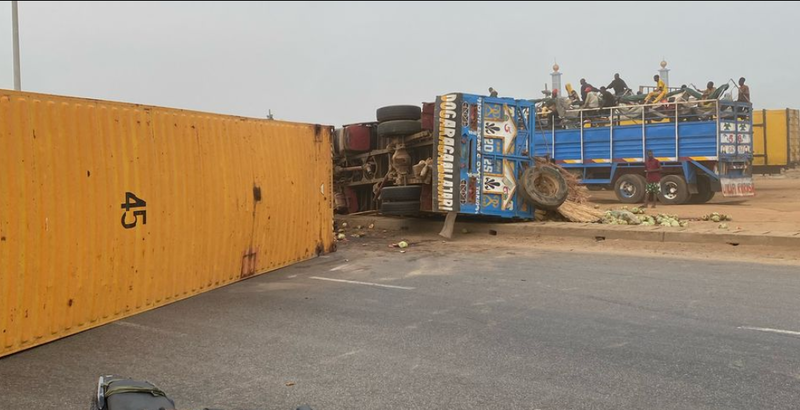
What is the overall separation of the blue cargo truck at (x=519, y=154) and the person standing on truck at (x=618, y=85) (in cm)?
120

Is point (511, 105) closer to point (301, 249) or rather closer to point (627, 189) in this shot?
point (301, 249)

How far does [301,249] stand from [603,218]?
6.65m

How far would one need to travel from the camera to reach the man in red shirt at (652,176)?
17.0 metres

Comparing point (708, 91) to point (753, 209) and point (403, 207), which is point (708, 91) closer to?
point (753, 209)

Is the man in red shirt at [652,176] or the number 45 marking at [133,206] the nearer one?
the number 45 marking at [133,206]

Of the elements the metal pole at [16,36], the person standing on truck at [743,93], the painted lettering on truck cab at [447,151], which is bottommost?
the painted lettering on truck cab at [447,151]

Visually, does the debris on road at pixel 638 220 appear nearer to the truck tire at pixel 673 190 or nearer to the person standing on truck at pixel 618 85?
the truck tire at pixel 673 190

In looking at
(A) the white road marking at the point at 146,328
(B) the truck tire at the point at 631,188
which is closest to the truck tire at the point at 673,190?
(B) the truck tire at the point at 631,188

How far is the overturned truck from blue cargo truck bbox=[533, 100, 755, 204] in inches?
179

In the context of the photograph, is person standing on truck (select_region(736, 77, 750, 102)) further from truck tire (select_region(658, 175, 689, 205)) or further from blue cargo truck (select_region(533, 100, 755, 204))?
truck tire (select_region(658, 175, 689, 205))

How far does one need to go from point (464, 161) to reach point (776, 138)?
16664mm

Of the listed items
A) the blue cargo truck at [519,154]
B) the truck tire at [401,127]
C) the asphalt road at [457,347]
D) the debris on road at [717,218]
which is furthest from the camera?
the debris on road at [717,218]

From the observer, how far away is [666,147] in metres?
17.4

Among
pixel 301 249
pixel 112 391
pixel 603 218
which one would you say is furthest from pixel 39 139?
pixel 603 218
